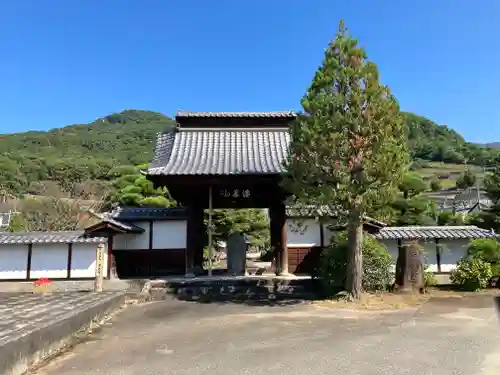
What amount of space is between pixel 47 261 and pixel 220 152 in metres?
7.55

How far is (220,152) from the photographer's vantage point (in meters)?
15.1

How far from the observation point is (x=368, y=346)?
6.23m

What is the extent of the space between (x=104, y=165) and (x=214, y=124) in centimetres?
5105

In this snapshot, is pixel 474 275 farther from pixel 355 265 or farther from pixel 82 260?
pixel 82 260

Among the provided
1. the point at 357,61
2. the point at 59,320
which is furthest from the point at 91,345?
the point at 357,61

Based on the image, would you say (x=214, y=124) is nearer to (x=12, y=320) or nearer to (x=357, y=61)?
(x=357, y=61)

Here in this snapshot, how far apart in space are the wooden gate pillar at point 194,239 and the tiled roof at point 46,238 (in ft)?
10.0

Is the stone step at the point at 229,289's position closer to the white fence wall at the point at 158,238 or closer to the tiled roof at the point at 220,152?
the white fence wall at the point at 158,238

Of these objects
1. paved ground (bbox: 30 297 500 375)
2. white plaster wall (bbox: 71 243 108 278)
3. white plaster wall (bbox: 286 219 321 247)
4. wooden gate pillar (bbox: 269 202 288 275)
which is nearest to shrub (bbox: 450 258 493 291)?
paved ground (bbox: 30 297 500 375)

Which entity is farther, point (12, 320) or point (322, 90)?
point (322, 90)

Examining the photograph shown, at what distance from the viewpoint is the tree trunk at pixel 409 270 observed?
11.5 meters

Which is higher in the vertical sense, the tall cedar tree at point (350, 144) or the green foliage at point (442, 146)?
the green foliage at point (442, 146)

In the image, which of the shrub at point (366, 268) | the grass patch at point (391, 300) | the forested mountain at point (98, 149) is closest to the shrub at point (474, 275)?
the grass patch at point (391, 300)

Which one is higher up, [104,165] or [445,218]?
[104,165]
